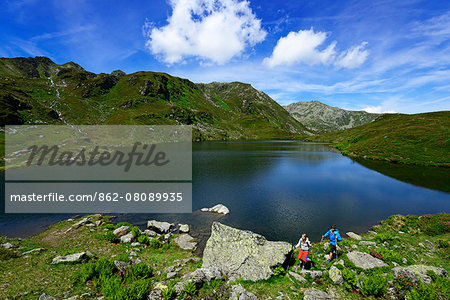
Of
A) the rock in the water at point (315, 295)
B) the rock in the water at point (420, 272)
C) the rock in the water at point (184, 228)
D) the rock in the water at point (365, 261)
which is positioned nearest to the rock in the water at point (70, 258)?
the rock in the water at point (184, 228)

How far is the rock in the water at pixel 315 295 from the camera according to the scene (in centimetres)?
1307

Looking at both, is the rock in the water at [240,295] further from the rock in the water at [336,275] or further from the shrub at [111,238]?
the shrub at [111,238]

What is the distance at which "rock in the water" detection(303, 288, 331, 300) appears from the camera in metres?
13.1

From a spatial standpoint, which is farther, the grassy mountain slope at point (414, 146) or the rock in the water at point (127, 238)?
the grassy mountain slope at point (414, 146)

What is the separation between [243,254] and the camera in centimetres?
1756

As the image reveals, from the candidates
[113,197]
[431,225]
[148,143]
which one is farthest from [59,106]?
[431,225]

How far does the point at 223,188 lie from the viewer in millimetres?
52812

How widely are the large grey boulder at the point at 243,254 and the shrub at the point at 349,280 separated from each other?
464 cm

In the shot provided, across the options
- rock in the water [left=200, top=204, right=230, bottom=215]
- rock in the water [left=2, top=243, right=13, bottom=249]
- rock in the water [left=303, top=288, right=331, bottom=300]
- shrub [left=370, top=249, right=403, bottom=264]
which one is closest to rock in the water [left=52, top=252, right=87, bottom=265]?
rock in the water [left=2, top=243, right=13, bottom=249]

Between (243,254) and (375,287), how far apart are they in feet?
33.1

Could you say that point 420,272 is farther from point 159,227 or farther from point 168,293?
point 159,227

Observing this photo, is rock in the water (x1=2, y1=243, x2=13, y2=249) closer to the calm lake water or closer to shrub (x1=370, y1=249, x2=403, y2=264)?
the calm lake water

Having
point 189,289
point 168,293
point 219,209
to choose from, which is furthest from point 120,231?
point 189,289

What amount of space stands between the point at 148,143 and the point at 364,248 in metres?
170
